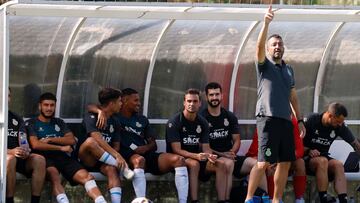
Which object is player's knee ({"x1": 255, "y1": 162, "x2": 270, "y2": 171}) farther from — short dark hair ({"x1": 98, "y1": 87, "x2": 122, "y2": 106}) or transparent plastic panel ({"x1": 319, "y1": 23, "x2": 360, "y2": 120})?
transparent plastic panel ({"x1": 319, "y1": 23, "x2": 360, "y2": 120})

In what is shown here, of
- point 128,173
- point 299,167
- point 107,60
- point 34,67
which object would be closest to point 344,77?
point 299,167

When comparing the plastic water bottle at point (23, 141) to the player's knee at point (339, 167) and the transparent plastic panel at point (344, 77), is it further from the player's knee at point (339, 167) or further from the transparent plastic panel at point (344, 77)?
the transparent plastic panel at point (344, 77)

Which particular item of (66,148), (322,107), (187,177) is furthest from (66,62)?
(322,107)

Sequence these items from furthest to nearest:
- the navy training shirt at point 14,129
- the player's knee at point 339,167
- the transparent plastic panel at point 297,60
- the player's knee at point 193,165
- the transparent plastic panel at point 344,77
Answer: the transparent plastic panel at point 344,77
the transparent plastic panel at point 297,60
the player's knee at point 339,167
the player's knee at point 193,165
the navy training shirt at point 14,129

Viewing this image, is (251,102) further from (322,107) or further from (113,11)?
(113,11)

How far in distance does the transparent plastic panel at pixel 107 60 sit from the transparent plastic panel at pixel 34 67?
6.7 inches

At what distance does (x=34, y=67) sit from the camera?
1276 cm

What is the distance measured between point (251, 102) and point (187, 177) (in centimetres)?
183

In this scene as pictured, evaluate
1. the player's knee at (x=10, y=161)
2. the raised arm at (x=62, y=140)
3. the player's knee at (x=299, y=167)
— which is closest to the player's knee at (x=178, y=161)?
the raised arm at (x=62, y=140)

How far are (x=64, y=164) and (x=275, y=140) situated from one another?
7.68 feet

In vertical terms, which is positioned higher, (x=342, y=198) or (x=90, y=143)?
(x=90, y=143)

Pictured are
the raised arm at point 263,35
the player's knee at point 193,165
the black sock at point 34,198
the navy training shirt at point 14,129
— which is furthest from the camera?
the player's knee at point 193,165

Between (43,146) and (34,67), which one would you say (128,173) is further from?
(34,67)

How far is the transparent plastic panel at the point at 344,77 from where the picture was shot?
43.7 ft
